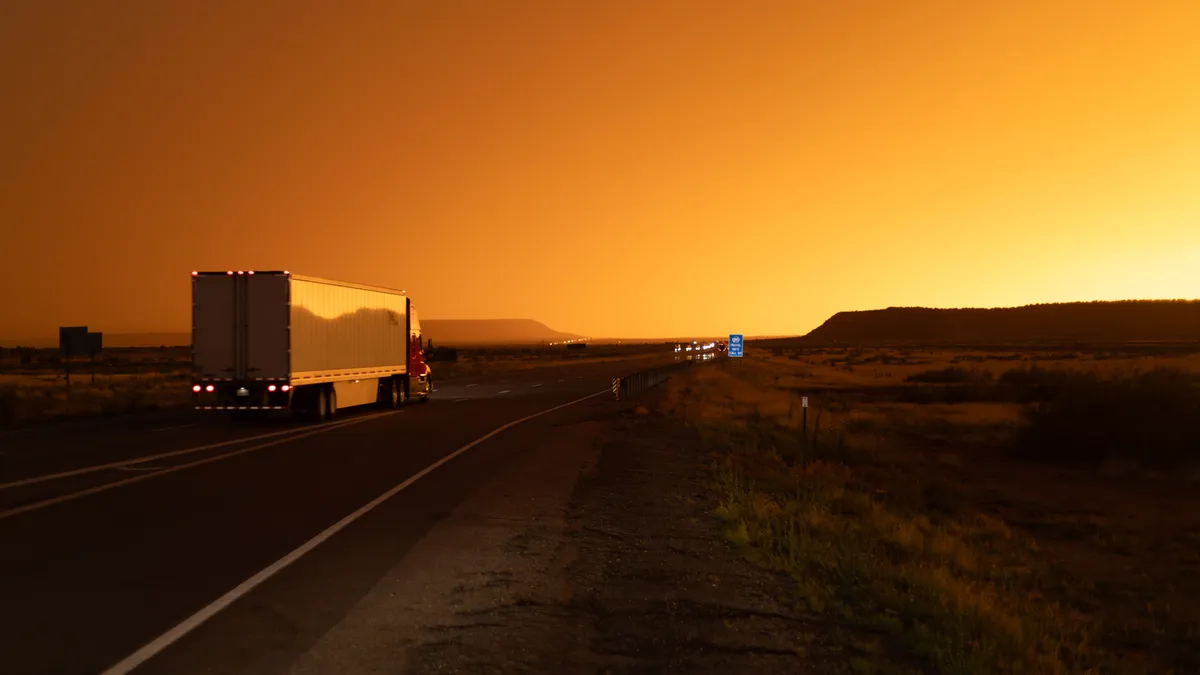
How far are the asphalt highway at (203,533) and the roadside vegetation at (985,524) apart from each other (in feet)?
13.5

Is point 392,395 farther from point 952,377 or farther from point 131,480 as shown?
point 952,377

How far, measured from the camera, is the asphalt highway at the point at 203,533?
689cm

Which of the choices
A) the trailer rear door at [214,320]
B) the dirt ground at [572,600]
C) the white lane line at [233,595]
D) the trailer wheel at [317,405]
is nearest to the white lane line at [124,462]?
the trailer rear door at [214,320]

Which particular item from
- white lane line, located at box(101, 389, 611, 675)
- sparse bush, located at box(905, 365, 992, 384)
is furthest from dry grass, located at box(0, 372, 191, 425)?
sparse bush, located at box(905, 365, 992, 384)

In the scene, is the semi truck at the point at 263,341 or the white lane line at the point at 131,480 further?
the semi truck at the point at 263,341

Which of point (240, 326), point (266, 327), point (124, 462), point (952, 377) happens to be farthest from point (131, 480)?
point (952, 377)

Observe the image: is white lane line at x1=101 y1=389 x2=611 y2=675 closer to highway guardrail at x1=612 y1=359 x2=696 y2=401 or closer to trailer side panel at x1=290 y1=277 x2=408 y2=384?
trailer side panel at x1=290 y1=277 x2=408 y2=384

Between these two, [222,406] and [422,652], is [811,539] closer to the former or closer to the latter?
[422,652]

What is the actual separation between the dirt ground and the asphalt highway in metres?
0.47

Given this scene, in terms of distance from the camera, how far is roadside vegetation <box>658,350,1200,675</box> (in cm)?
805

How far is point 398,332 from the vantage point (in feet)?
109

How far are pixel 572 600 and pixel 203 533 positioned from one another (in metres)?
5.14

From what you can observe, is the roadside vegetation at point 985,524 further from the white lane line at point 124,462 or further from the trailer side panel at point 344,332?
the white lane line at point 124,462

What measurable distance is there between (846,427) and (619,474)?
1665 centimetres
